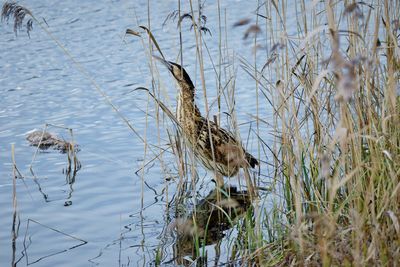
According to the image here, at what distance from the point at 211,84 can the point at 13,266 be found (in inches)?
141

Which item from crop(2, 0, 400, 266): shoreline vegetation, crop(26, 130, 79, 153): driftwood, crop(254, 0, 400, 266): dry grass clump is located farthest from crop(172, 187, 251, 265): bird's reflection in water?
crop(26, 130, 79, 153): driftwood

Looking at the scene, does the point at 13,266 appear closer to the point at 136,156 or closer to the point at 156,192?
the point at 156,192

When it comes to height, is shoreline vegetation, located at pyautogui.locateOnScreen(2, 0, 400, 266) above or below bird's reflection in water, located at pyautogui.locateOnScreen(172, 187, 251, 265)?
above

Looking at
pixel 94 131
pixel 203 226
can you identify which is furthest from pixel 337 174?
pixel 94 131

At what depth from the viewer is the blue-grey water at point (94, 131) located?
14.5 feet

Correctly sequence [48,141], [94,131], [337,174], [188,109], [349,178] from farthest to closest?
[94,131], [48,141], [188,109], [349,178], [337,174]

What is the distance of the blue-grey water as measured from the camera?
4.42m

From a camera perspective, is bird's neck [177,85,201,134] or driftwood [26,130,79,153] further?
driftwood [26,130,79,153]

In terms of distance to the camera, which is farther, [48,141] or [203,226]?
[48,141]

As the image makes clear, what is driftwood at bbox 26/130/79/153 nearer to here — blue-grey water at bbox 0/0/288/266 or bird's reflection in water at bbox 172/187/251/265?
blue-grey water at bbox 0/0/288/266

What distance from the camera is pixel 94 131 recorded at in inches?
250

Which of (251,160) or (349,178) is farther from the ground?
(349,178)

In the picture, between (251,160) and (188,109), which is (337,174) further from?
(188,109)

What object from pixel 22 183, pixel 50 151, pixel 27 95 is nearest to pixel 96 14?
pixel 27 95
